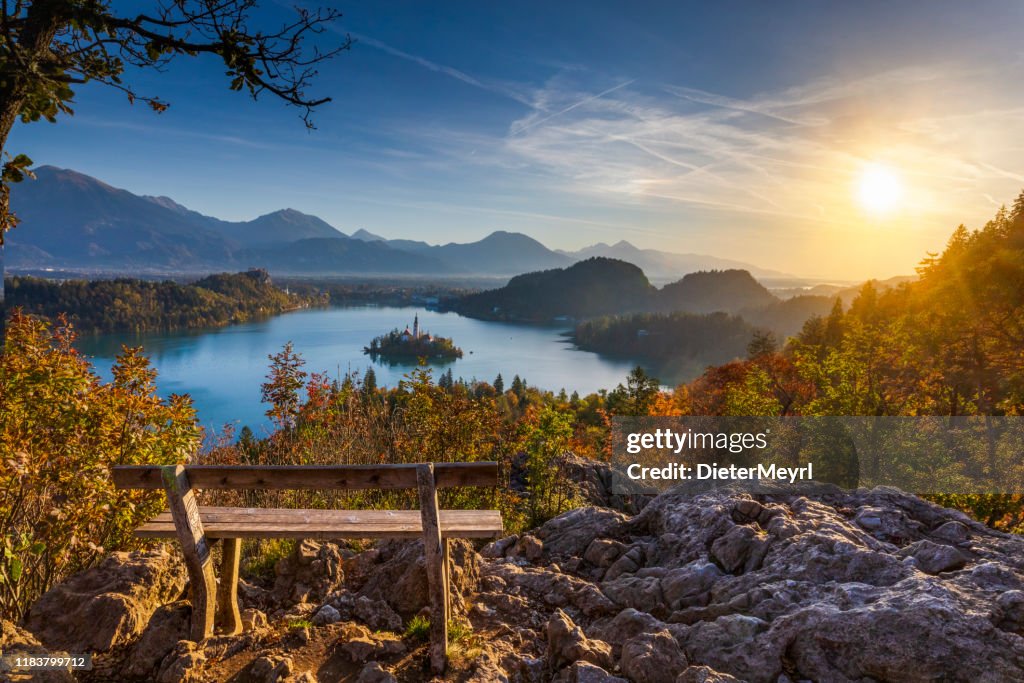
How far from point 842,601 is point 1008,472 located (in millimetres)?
11095

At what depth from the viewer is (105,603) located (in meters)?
3.38

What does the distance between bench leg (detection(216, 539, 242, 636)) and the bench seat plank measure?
7.0 inches

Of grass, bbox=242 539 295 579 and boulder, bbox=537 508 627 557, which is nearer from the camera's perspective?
grass, bbox=242 539 295 579

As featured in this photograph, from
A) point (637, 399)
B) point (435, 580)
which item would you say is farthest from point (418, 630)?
point (637, 399)

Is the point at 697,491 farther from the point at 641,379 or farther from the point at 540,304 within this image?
the point at 540,304

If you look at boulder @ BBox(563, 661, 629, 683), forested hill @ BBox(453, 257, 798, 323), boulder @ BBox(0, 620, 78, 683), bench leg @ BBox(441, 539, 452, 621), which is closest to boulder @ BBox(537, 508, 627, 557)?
bench leg @ BBox(441, 539, 452, 621)

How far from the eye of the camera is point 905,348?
13.6m

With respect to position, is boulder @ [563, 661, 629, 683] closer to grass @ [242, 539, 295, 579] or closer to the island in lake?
grass @ [242, 539, 295, 579]

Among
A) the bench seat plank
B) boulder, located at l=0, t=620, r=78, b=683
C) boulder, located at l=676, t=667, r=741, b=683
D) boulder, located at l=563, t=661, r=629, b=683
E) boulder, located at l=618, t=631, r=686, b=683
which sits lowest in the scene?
boulder, located at l=563, t=661, r=629, b=683

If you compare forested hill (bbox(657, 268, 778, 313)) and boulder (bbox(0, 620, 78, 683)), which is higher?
forested hill (bbox(657, 268, 778, 313))

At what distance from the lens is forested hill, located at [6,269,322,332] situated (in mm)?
74150

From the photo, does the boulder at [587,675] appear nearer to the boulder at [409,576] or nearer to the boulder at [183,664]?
the boulder at [409,576]

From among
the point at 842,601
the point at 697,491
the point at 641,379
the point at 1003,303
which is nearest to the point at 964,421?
the point at 1003,303

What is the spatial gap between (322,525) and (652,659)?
2.18 meters
